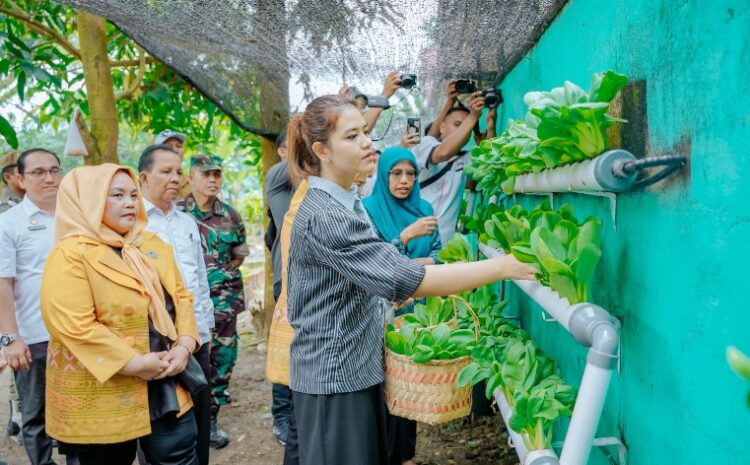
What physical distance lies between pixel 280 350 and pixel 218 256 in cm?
147

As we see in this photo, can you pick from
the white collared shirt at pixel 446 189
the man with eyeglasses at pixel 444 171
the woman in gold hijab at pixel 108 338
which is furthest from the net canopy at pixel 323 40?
the woman in gold hijab at pixel 108 338

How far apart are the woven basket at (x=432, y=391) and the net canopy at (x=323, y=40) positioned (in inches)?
45.6

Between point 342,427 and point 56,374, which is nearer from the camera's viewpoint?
point 342,427

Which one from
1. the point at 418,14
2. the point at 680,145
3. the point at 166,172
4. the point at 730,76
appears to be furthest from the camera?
the point at 166,172

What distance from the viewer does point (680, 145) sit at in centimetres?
107

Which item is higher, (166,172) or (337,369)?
(166,172)

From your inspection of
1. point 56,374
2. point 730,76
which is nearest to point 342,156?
point 730,76

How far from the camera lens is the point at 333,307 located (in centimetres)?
167

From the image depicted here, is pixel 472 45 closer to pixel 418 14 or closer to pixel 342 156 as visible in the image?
pixel 418 14

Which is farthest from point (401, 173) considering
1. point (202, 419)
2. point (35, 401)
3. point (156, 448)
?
point (35, 401)

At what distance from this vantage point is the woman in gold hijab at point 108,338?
1.88 m

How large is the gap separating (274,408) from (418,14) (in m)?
2.44

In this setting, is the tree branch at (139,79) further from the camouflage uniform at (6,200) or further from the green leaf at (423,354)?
the green leaf at (423,354)

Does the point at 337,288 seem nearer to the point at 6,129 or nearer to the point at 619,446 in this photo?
the point at 619,446
